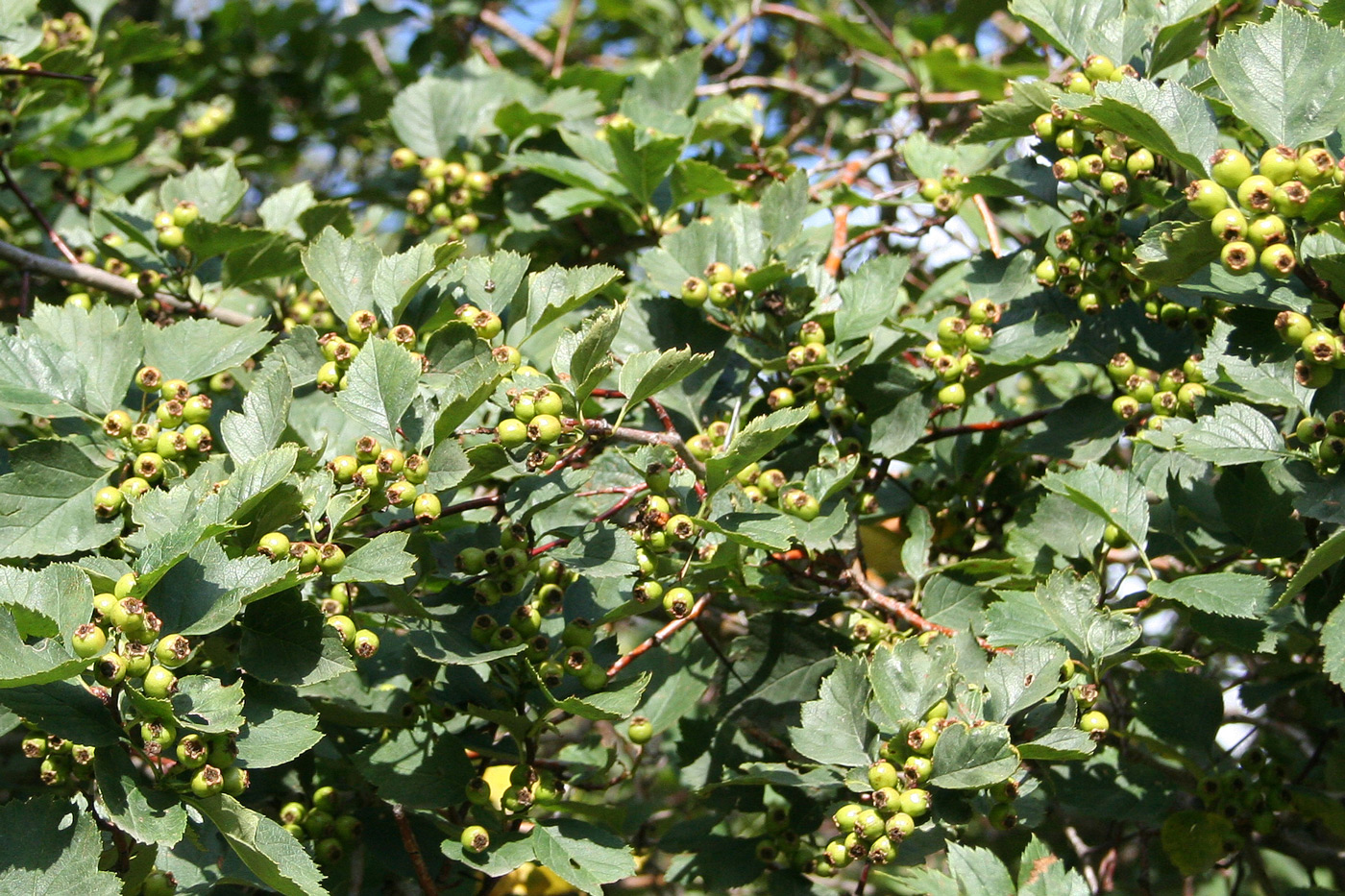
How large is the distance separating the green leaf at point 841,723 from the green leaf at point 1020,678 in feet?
0.81

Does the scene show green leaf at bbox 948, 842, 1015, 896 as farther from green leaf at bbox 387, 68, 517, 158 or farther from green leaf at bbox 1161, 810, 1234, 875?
green leaf at bbox 387, 68, 517, 158

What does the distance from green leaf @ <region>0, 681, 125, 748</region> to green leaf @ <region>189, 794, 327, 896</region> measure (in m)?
0.19

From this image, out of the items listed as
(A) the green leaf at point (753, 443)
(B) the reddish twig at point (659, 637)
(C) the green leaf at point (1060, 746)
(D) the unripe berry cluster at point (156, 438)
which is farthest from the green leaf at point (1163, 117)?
(D) the unripe berry cluster at point (156, 438)

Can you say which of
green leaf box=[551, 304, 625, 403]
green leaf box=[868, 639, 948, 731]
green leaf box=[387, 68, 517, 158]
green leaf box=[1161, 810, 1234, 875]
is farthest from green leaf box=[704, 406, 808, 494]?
green leaf box=[387, 68, 517, 158]

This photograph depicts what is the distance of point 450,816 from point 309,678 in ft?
2.59

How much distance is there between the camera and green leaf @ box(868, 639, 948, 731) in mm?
2180

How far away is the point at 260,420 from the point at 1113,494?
1.75m

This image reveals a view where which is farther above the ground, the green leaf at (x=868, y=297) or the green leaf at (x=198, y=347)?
the green leaf at (x=868, y=297)

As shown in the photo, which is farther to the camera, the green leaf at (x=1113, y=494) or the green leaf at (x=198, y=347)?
the green leaf at (x=198, y=347)

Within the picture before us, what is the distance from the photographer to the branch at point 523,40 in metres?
5.01

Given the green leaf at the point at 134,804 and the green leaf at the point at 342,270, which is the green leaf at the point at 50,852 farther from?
the green leaf at the point at 342,270

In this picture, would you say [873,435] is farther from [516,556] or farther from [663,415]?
[516,556]

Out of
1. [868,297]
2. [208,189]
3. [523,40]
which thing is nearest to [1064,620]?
[868,297]

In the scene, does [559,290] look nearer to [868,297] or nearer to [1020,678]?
[868,297]
